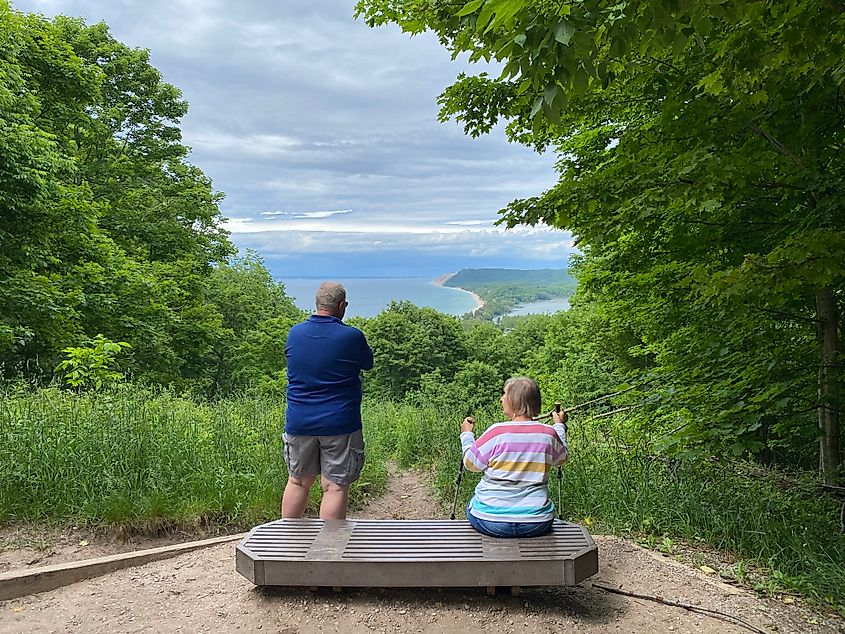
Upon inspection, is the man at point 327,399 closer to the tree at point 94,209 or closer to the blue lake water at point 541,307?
the tree at point 94,209

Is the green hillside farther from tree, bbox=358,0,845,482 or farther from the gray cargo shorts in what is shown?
the gray cargo shorts

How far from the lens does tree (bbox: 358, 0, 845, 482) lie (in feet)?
12.8

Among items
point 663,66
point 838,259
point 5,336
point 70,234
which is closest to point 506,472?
point 838,259

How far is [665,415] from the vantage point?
5719mm

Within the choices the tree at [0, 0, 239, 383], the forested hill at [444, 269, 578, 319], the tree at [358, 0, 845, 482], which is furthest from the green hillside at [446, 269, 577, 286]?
the tree at [358, 0, 845, 482]

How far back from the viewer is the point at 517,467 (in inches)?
133

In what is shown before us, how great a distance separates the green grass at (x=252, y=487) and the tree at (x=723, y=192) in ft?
1.99

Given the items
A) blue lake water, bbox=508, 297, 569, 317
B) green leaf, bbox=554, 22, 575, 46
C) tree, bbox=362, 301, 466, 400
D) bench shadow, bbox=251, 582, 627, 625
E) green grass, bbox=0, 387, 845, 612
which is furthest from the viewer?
blue lake water, bbox=508, 297, 569, 317

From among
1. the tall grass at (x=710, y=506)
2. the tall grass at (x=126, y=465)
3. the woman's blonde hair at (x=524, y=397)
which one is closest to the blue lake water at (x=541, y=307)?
the tall grass at (x=710, y=506)

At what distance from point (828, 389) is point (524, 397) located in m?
3.17

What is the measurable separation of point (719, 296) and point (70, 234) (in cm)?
1472

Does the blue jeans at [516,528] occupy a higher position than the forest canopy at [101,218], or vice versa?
the forest canopy at [101,218]

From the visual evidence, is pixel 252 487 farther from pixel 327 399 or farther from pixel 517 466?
pixel 517 466

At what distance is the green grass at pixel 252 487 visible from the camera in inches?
163
